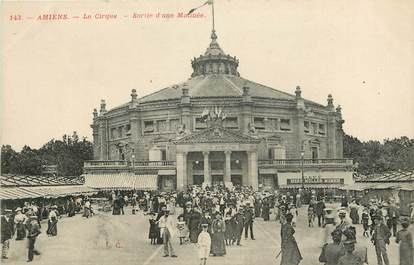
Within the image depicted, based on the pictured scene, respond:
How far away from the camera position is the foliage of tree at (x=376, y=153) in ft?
222

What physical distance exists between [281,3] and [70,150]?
61842mm

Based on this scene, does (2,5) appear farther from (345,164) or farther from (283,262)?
(345,164)

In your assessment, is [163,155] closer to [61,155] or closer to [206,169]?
[206,169]

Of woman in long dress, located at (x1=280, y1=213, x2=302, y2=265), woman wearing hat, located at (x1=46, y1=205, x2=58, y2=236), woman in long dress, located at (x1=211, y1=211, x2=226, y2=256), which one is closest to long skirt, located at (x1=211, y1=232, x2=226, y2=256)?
woman in long dress, located at (x1=211, y1=211, x2=226, y2=256)

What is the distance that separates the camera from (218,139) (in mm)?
47031

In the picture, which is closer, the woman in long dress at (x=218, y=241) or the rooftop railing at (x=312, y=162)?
the woman in long dress at (x=218, y=241)

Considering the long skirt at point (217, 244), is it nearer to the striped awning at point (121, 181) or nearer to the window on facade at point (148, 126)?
the striped awning at point (121, 181)

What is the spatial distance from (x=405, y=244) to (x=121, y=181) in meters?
34.7

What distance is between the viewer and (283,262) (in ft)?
43.7

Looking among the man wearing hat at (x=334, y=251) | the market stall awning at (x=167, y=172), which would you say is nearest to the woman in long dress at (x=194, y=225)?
the man wearing hat at (x=334, y=251)

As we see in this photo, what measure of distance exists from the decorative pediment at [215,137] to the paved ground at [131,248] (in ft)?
75.4

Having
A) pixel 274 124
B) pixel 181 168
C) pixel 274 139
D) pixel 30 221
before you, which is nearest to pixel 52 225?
pixel 30 221

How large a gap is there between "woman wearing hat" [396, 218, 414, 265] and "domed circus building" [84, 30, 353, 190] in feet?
95.9

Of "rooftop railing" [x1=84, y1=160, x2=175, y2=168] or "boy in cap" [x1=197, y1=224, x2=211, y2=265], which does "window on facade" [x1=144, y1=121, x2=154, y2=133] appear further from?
"boy in cap" [x1=197, y1=224, x2=211, y2=265]
